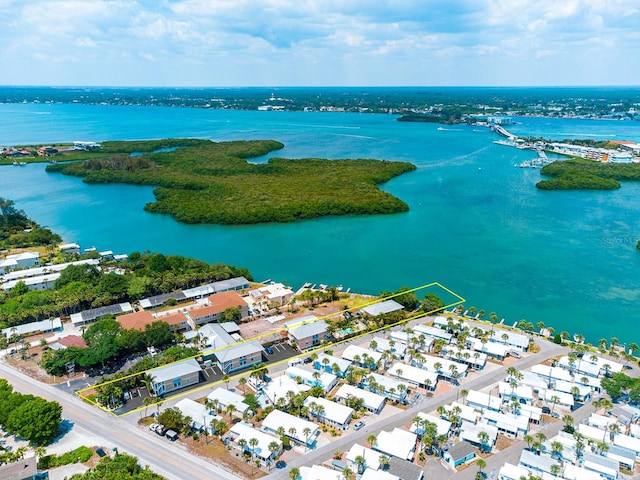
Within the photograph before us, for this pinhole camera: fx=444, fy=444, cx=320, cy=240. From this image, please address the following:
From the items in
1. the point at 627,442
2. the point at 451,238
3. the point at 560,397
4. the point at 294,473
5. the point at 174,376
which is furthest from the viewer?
the point at 451,238

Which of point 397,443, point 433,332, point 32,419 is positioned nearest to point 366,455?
point 397,443

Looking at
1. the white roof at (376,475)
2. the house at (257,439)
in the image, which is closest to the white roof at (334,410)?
the house at (257,439)

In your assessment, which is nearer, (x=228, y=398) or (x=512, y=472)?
(x=512, y=472)

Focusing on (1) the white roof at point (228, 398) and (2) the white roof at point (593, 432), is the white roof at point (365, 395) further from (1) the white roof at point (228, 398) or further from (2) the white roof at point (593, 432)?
(2) the white roof at point (593, 432)

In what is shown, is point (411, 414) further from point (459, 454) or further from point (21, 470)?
point (21, 470)

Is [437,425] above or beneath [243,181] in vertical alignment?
beneath
